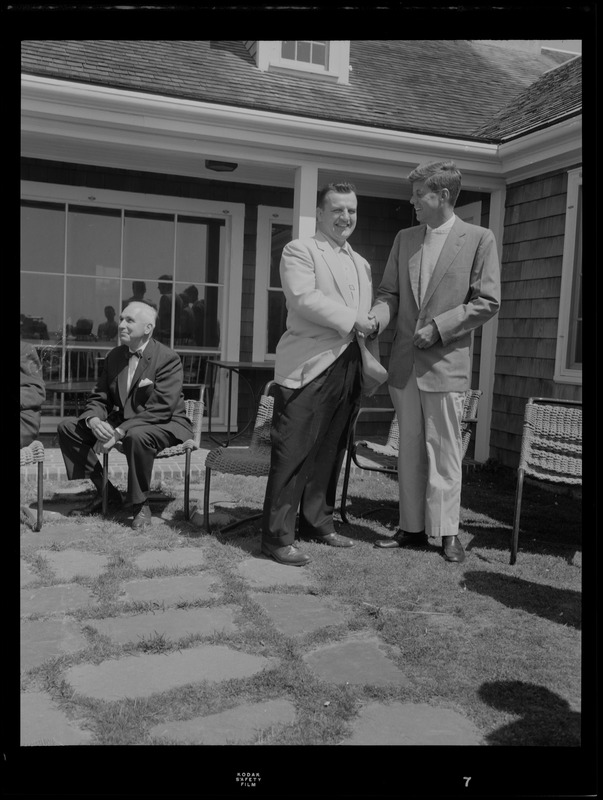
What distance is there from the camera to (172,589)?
2.91 metres

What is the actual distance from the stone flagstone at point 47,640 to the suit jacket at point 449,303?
6.05 feet

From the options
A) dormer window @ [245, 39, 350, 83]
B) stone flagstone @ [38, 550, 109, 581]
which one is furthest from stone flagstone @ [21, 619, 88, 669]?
dormer window @ [245, 39, 350, 83]

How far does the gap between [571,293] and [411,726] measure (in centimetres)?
399

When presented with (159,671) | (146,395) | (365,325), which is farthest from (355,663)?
(146,395)

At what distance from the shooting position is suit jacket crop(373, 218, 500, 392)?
3.29 metres

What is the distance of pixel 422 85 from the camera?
22.3ft

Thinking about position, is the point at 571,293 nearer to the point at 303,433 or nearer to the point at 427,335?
the point at 427,335

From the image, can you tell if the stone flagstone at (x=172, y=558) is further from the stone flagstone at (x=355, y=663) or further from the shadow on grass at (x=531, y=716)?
the shadow on grass at (x=531, y=716)

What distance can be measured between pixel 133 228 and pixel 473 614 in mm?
5105
